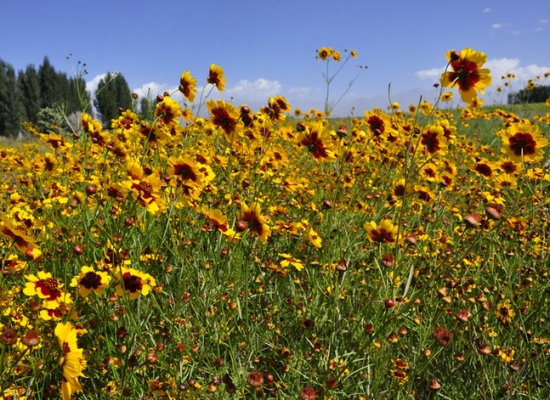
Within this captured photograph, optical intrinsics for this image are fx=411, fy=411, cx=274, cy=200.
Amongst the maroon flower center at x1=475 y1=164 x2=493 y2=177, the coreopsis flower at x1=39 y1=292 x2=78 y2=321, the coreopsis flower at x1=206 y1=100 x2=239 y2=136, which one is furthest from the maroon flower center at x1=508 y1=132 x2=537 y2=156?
the coreopsis flower at x1=39 y1=292 x2=78 y2=321

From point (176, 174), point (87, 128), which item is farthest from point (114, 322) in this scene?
point (87, 128)

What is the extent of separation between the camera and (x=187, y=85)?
75.9 inches

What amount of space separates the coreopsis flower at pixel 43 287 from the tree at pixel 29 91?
31.3 metres

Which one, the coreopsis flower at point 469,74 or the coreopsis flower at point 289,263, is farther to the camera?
the coreopsis flower at point 289,263

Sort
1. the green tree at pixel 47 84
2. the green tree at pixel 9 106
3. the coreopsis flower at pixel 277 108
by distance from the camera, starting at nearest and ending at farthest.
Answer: the coreopsis flower at pixel 277 108
the green tree at pixel 9 106
the green tree at pixel 47 84

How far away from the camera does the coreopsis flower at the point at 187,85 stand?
6.26ft

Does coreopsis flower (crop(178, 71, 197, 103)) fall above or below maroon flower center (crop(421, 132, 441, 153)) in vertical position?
above

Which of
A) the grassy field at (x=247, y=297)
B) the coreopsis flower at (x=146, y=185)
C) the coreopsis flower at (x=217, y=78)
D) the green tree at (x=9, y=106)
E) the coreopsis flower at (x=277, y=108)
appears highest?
the green tree at (x=9, y=106)

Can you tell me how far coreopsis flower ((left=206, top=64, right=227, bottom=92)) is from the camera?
79.5 inches

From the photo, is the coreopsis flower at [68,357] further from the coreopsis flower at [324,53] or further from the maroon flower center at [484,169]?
the coreopsis flower at [324,53]

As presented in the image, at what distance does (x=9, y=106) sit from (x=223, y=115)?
98.6 ft

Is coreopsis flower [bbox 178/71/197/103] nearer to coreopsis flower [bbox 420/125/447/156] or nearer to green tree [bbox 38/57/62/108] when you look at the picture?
coreopsis flower [bbox 420/125/447/156]

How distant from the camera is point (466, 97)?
1.23 m

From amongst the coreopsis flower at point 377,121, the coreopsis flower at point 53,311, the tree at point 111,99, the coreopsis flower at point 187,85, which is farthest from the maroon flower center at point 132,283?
the tree at point 111,99
